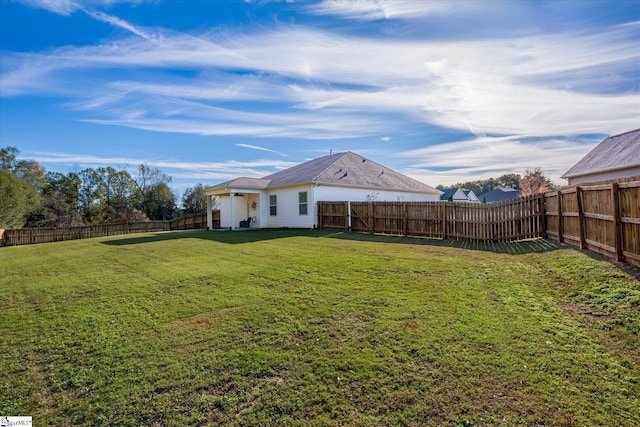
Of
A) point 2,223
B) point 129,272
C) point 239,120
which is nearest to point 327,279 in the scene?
point 129,272

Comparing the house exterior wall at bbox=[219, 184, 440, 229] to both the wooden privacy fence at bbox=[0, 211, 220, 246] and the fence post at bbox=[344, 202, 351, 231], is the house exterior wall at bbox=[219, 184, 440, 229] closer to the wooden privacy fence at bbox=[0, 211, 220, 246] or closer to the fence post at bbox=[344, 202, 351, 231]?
the fence post at bbox=[344, 202, 351, 231]

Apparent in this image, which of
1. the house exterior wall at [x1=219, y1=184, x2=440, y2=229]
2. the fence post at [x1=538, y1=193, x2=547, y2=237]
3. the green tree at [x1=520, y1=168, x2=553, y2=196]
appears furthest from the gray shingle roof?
the green tree at [x1=520, y1=168, x2=553, y2=196]

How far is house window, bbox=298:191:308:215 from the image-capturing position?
753 inches

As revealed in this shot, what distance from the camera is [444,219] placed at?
13.4 m

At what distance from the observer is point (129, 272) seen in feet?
26.0

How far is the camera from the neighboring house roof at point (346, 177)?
19734 millimetres

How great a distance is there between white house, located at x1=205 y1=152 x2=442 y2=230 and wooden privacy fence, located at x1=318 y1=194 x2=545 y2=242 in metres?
1.30

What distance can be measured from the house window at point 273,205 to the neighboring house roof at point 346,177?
0.79 m

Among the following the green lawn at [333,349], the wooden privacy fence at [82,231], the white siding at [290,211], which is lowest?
the green lawn at [333,349]

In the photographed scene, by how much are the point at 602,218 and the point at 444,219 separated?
264 inches

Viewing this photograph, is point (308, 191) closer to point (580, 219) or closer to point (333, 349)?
point (580, 219)

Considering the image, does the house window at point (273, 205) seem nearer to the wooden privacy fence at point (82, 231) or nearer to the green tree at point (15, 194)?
the wooden privacy fence at point (82, 231)

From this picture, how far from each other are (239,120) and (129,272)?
13.0m

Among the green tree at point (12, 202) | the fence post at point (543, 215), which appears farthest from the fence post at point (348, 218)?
the green tree at point (12, 202)
